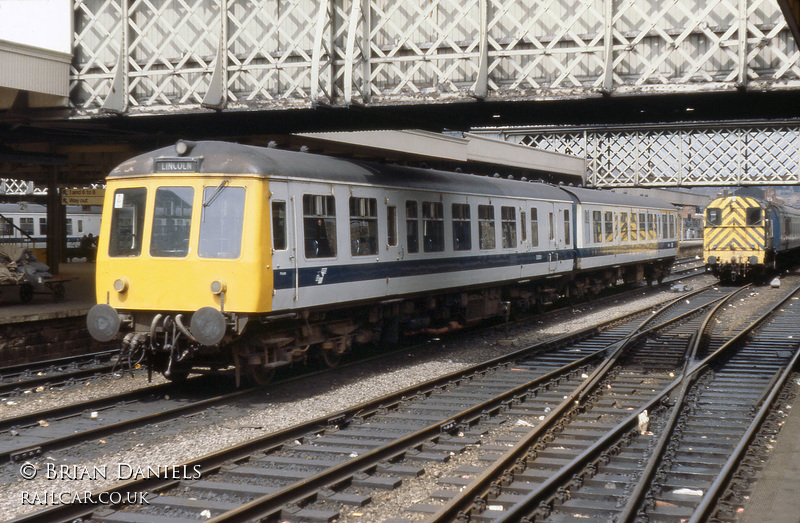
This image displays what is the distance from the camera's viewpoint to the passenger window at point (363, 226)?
12320mm

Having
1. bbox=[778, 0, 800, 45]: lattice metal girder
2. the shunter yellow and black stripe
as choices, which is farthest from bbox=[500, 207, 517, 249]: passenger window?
the shunter yellow and black stripe

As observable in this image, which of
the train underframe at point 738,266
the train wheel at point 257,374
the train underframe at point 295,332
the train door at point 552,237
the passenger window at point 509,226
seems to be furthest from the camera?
the train underframe at point 738,266

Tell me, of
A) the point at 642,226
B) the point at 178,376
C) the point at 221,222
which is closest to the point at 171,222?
the point at 221,222

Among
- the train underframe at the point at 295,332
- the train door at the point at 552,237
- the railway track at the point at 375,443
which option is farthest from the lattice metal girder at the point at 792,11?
the train door at the point at 552,237

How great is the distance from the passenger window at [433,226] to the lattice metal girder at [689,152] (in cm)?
2459

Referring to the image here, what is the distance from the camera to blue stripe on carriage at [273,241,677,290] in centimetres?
1106

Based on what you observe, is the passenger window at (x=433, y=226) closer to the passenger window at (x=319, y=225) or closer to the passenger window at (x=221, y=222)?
the passenger window at (x=319, y=225)

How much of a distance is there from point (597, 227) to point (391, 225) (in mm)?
11079

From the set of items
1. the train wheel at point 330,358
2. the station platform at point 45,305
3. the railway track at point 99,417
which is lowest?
the railway track at point 99,417

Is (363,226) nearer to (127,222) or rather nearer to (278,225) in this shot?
(278,225)

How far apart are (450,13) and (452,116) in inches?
81.7

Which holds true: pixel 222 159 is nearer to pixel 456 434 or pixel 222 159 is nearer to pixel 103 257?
pixel 103 257

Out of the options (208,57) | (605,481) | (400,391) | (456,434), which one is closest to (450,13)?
(208,57)

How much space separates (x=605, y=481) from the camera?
7156 millimetres
